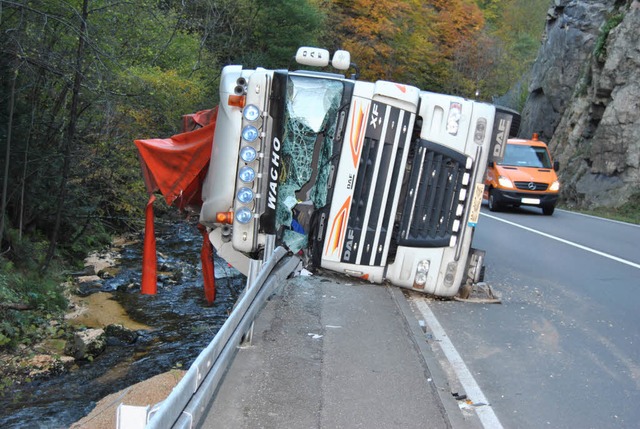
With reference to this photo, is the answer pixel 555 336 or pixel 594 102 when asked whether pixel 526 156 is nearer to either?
pixel 594 102

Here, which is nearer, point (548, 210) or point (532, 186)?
point (532, 186)

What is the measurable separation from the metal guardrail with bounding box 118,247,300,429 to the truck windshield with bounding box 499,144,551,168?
16.1 m

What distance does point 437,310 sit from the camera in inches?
309

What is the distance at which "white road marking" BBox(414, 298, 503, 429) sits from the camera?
498cm

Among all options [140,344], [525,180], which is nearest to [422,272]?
[140,344]

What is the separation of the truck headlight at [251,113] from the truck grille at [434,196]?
5.74 feet

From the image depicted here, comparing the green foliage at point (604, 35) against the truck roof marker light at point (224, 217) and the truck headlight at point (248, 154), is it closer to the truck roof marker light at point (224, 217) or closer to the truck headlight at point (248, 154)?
Result: the truck headlight at point (248, 154)

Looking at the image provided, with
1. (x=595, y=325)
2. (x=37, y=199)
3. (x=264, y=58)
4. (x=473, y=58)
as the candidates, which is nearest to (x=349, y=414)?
(x=595, y=325)

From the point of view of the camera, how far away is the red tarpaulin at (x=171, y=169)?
780 centimetres

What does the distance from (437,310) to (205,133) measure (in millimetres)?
3248

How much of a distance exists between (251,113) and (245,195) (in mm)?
843

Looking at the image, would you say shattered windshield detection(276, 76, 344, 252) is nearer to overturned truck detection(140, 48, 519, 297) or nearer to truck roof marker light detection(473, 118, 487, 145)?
overturned truck detection(140, 48, 519, 297)

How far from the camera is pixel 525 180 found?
67.1ft

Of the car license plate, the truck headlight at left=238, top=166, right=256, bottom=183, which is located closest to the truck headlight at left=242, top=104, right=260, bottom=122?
the truck headlight at left=238, top=166, right=256, bottom=183
